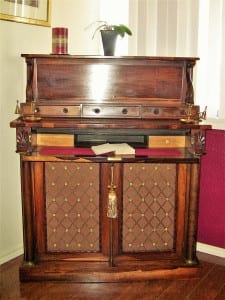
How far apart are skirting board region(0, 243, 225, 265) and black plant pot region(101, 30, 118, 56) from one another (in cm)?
142

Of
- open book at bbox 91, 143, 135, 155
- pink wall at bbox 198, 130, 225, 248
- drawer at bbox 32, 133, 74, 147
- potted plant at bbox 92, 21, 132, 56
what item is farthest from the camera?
pink wall at bbox 198, 130, 225, 248

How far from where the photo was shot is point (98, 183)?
2412mm

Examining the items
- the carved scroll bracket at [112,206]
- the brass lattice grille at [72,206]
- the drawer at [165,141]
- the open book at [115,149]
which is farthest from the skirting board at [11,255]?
the drawer at [165,141]

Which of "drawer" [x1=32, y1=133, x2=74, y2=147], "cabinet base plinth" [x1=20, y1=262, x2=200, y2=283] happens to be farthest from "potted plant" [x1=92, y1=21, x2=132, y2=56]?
"cabinet base plinth" [x1=20, y1=262, x2=200, y2=283]

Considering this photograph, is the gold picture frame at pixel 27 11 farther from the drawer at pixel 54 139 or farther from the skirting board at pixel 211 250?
the skirting board at pixel 211 250

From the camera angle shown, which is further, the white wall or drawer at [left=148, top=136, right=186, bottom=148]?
the white wall

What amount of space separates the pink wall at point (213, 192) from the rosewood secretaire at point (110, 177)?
46 centimetres

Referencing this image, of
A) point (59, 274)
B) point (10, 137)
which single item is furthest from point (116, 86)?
point (59, 274)

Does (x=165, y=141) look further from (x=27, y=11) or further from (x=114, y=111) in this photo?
(x=27, y=11)

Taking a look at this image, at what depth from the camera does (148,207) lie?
2453 mm

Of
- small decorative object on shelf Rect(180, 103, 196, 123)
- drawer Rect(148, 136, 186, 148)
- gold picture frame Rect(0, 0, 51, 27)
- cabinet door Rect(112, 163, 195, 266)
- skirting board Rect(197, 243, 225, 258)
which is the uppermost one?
gold picture frame Rect(0, 0, 51, 27)

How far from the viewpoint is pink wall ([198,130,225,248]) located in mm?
2834

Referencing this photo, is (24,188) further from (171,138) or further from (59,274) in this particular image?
(171,138)

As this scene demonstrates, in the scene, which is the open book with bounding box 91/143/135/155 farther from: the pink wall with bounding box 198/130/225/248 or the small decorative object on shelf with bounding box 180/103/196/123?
the pink wall with bounding box 198/130/225/248
